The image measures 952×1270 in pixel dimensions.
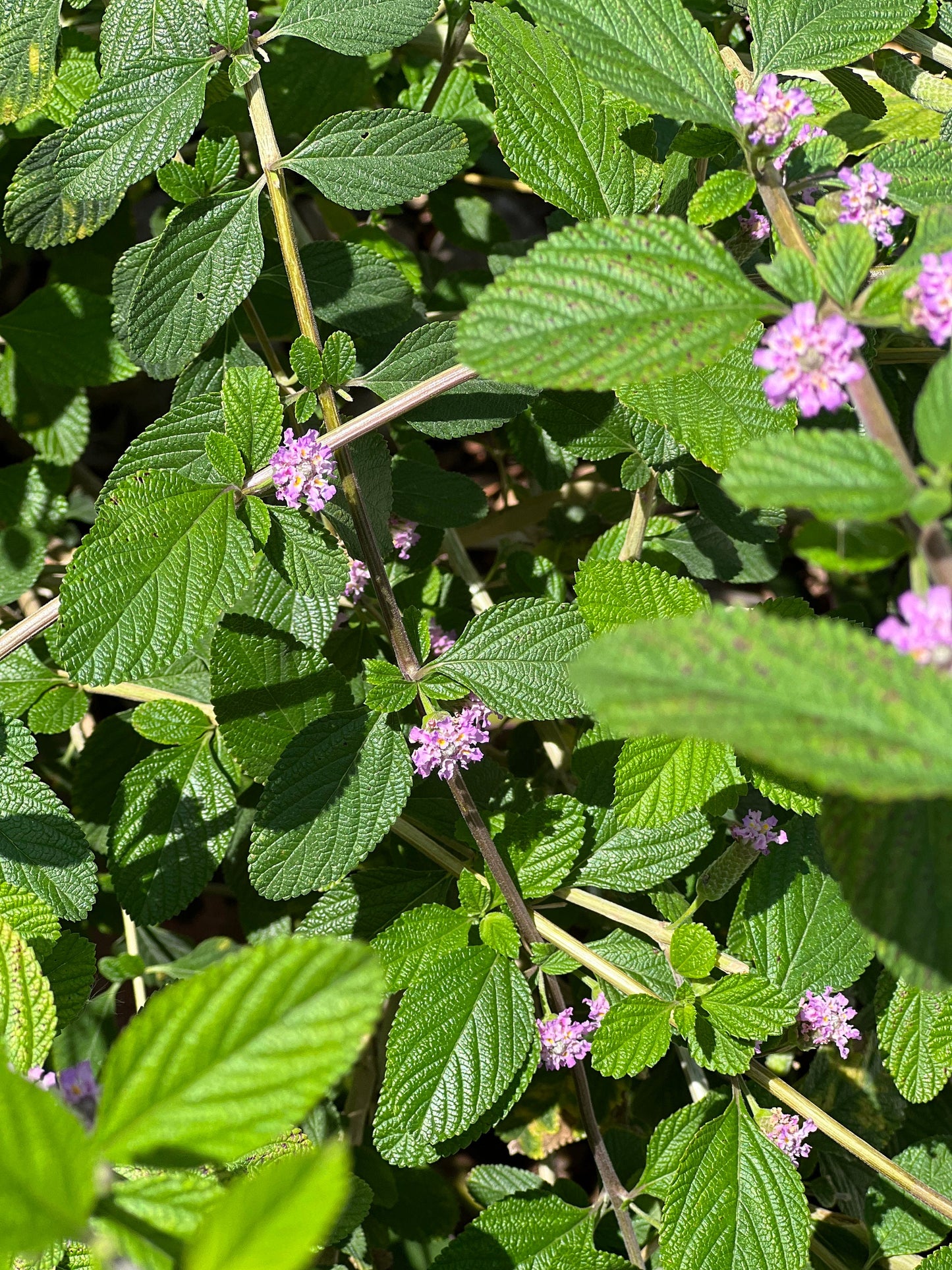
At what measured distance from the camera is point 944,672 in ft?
3.02

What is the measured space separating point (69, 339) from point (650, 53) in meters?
1.58

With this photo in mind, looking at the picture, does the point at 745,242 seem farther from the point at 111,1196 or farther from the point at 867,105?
the point at 111,1196

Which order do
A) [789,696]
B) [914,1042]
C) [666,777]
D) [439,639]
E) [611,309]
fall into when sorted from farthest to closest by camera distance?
[439,639], [914,1042], [666,777], [611,309], [789,696]

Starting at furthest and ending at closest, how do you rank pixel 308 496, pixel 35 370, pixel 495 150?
pixel 495 150, pixel 35 370, pixel 308 496

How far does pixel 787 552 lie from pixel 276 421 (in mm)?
2046

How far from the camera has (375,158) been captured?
1.88 m

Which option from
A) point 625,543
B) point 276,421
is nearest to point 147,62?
point 276,421

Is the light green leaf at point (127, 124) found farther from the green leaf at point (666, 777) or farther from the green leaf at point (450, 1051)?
the green leaf at point (450, 1051)

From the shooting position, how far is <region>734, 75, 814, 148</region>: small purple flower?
139cm

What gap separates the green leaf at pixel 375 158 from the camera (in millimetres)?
1862

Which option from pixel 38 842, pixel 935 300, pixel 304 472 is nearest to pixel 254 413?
pixel 304 472

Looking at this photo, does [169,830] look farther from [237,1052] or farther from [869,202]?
[869,202]

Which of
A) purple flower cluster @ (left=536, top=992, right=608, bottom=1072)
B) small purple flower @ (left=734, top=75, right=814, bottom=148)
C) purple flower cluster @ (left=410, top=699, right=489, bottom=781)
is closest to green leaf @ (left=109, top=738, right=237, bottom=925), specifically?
purple flower cluster @ (left=410, top=699, right=489, bottom=781)

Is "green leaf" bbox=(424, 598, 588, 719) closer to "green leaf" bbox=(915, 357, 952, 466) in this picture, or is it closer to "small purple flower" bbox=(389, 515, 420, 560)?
"small purple flower" bbox=(389, 515, 420, 560)
